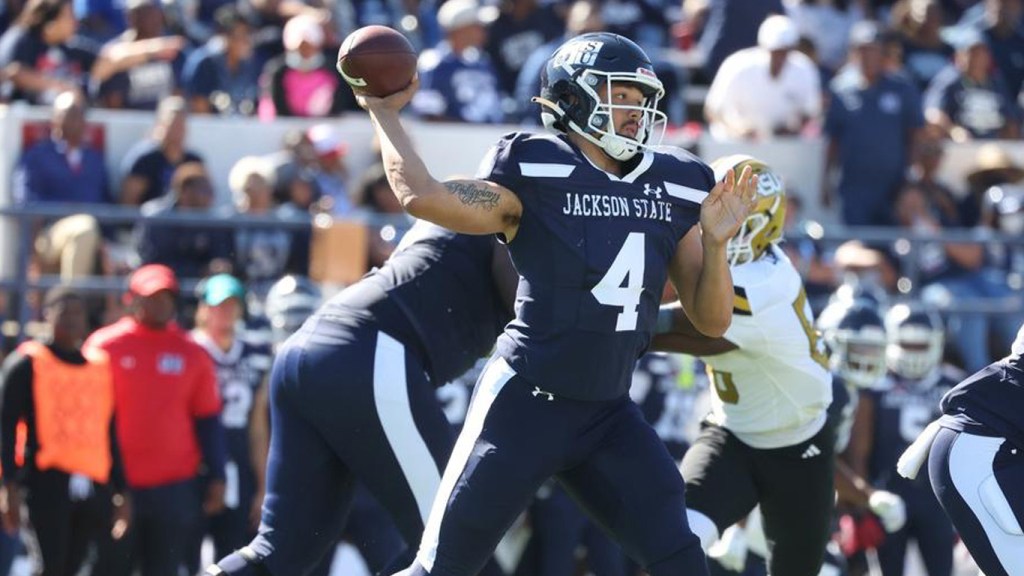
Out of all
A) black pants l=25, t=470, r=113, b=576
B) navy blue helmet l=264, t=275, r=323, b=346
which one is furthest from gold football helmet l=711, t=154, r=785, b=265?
black pants l=25, t=470, r=113, b=576

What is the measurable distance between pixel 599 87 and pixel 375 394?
127cm

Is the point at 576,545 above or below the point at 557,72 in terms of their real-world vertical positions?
below

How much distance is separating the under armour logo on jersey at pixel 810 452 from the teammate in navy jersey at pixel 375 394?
1168 mm

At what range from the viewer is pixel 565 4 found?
1305 cm

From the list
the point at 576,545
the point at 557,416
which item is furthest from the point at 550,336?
the point at 576,545

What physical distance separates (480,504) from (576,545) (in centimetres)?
440

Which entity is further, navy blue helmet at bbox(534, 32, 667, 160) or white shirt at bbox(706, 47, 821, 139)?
white shirt at bbox(706, 47, 821, 139)

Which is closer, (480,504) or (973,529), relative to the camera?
(480,504)

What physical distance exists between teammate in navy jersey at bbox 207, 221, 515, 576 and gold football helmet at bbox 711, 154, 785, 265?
0.87 m

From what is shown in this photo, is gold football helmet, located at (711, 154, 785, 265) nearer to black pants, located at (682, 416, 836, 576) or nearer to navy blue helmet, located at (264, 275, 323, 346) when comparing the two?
black pants, located at (682, 416, 836, 576)

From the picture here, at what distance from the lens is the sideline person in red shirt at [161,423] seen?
28.8ft

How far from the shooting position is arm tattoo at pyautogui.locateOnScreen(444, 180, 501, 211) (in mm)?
5020

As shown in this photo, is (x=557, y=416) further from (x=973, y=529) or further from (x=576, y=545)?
(x=576, y=545)

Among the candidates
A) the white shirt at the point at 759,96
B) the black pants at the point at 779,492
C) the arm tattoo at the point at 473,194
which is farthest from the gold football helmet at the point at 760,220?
the white shirt at the point at 759,96
